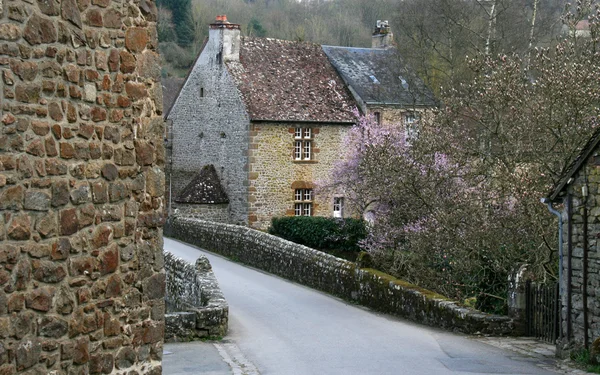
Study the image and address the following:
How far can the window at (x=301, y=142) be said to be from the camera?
33.8 metres

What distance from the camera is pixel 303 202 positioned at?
33750 mm

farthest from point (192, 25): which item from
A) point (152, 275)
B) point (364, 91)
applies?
point (152, 275)

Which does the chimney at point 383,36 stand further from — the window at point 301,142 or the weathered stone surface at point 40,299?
the weathered stone surface at point 40,299

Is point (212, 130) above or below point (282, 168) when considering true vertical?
above

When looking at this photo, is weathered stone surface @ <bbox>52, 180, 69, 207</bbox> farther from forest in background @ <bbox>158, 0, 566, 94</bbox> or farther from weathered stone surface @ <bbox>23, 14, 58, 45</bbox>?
forest in background @ <bbox>158, 0, 566, 94</bbox>

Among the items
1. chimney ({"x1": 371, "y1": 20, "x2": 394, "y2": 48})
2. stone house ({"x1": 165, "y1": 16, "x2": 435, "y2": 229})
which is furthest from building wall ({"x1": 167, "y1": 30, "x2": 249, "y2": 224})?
chimney ({"x1": 371, "y1": 20, "x2": 394, "y2": 48})

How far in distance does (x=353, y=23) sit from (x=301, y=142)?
2872 centimetres

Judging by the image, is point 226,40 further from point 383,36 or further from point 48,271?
point 48,271

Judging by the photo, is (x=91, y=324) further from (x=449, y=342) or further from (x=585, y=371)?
(x=449, y=342)

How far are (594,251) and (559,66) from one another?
679 centimetres

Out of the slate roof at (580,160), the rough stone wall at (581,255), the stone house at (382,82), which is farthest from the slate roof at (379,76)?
the rough stone wall at (581,255)

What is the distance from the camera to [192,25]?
59.0 meters

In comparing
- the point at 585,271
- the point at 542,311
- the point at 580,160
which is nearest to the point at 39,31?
the point at 580,160

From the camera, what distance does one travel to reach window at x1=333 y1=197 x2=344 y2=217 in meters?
34.5
